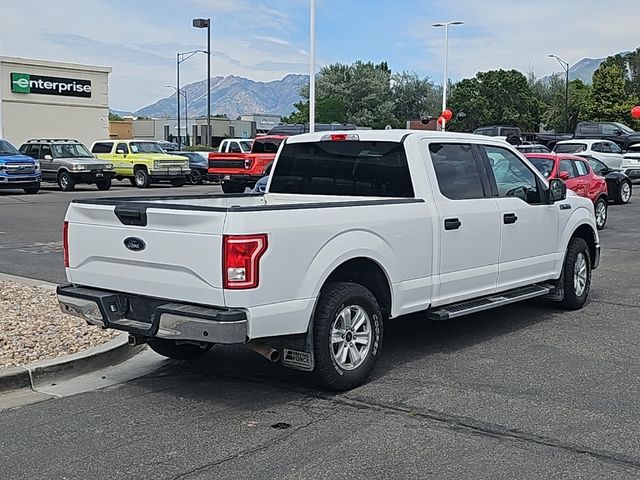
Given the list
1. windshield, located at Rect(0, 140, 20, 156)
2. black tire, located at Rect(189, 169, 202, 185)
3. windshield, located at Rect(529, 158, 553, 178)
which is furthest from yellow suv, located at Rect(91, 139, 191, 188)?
windshield, located at Rect(529, 158, 553, 178)

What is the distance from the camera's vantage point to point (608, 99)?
2542 inches

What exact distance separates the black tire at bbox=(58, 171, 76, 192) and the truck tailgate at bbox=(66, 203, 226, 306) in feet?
81.3

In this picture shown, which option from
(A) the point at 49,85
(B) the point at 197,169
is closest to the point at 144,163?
(B) the point at 197,169

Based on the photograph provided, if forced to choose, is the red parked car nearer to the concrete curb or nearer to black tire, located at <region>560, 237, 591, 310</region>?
black tire, located at <region>560, 237, 591, 310</region>

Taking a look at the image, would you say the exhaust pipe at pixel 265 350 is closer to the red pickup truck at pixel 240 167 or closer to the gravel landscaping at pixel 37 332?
the gravel landscaping at pixel 37 332

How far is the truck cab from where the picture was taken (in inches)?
1087

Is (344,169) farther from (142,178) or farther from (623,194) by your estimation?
(142,178)

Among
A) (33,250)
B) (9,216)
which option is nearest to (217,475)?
(33,250)

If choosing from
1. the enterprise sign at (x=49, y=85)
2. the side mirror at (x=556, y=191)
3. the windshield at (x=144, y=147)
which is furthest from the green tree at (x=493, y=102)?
the side mirror at (x=556, y=191)

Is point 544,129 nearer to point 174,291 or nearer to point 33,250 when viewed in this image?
point 33,250

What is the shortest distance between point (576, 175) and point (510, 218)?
34.9 feet

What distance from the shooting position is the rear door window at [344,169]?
7.16 metres

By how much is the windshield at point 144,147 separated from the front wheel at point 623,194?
18.8m

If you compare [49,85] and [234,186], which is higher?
[49,85]
